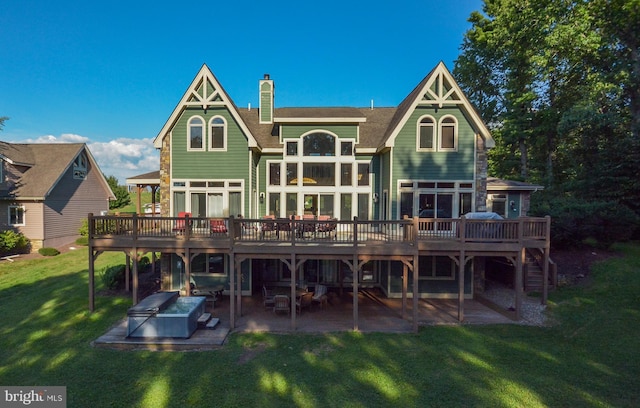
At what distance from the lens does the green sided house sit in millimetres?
10281

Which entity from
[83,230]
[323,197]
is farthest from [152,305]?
[83,230]

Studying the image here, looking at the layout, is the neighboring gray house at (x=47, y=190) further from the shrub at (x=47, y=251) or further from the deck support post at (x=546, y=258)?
the deck support post at (x=546, y=258)

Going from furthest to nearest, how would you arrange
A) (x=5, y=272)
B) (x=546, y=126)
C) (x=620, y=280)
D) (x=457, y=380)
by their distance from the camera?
(x=546, y=126) < (x=5, y=272) < (x=620, y=280) < (x=457, y=380)

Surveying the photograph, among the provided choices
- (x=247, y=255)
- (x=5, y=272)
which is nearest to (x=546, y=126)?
(x=247, y=255)

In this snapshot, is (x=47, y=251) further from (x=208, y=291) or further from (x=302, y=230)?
(x=302, y=230)

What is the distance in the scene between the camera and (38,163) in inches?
888

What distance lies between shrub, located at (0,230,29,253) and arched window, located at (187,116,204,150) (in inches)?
621

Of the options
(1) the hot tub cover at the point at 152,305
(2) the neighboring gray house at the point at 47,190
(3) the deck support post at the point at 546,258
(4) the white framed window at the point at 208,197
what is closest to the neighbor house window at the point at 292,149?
(4) the white framed window at the point at 208,197

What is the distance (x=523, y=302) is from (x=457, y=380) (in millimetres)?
6644

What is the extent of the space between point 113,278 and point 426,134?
15.1 metres

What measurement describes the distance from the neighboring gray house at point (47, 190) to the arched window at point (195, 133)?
1492 cm

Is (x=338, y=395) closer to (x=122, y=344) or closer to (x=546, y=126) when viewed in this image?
(x=122, y=344)

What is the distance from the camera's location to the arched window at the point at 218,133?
13.1 metres

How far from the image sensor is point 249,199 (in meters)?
13.2
